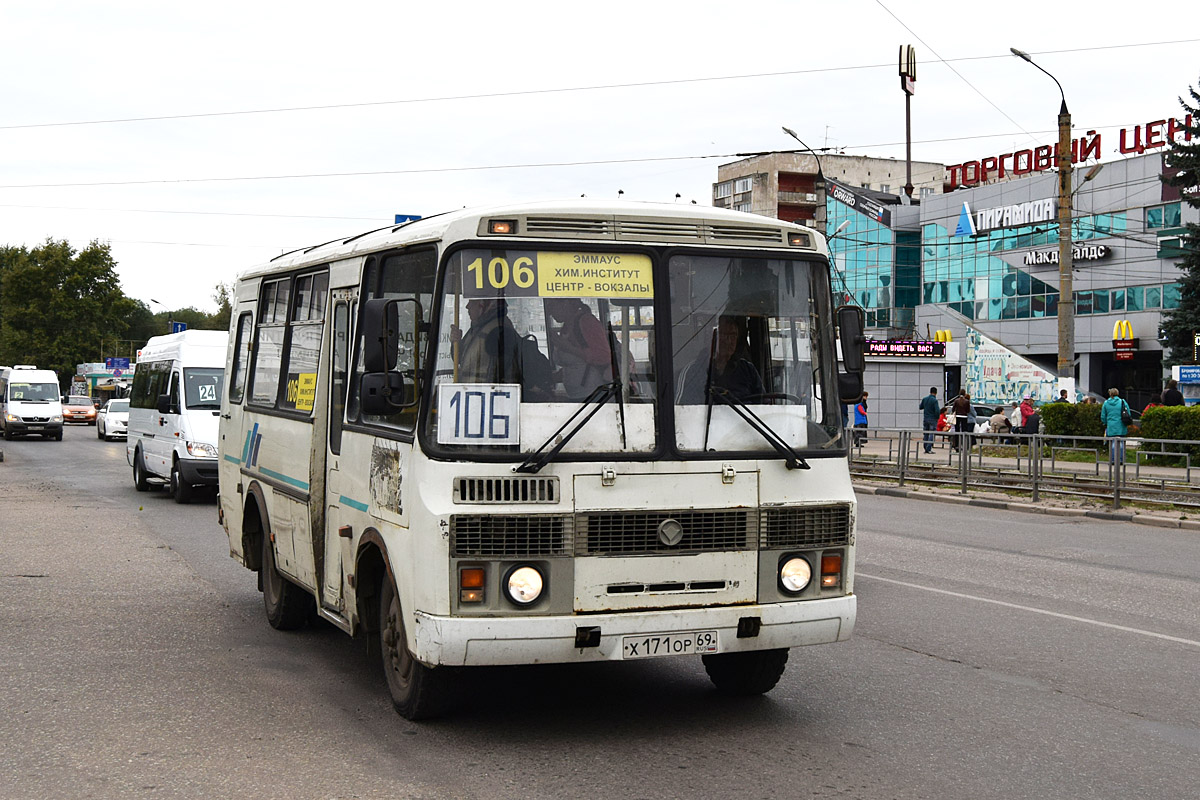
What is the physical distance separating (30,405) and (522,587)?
45481 mm

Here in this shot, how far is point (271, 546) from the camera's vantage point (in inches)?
352

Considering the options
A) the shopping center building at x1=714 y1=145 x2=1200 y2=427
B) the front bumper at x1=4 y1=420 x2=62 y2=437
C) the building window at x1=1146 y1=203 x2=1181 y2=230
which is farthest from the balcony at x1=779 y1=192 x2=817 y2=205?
the front bumper at x1=4 y1=420 x2=62 y2=437

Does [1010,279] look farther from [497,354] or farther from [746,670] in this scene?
[497,354]

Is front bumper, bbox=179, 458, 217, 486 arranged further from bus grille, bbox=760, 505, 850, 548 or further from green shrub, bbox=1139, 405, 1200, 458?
green shrub, bbox=1139, 405, 1200, 458

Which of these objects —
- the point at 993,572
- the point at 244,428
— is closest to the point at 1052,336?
the point at 993,572

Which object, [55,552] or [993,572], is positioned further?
[55,552]

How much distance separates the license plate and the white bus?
1 centimetres

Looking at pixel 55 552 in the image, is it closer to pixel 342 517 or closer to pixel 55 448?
pixel 342 517

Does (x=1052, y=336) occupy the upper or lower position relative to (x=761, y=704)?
upper

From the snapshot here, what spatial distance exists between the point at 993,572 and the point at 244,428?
282 inches

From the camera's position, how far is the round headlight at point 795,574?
6.23 meters

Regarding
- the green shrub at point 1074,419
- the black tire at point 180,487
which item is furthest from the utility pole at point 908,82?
the black tire at point 180,487

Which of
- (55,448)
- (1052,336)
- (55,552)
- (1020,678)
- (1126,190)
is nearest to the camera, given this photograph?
(1020,678)

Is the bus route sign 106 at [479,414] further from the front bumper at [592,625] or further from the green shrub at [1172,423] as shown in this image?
the green shrub at [1172,423]
